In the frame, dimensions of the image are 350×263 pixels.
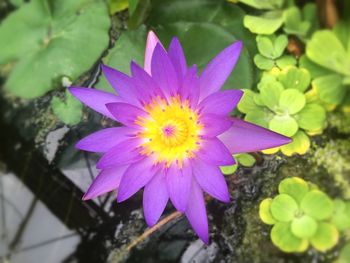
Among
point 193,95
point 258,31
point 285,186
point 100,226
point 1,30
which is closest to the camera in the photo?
Result: point 193,95

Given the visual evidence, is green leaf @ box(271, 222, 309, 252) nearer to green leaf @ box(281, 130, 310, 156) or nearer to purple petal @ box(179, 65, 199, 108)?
green leaf @ box(281, 130, 310, 156)

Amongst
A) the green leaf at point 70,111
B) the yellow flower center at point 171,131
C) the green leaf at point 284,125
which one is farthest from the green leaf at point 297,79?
the green leaf at point 70,111

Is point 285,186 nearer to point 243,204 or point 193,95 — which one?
point 243,204

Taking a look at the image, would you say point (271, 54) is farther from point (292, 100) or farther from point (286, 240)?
point (286, 240)

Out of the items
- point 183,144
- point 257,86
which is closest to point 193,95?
point 183,144

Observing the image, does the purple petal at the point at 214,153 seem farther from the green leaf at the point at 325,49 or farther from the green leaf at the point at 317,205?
the green leaf at the point at 325,49

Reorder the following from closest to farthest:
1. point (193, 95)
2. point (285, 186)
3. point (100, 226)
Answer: point (193, 95), point (285, 186), point (100, 226)
